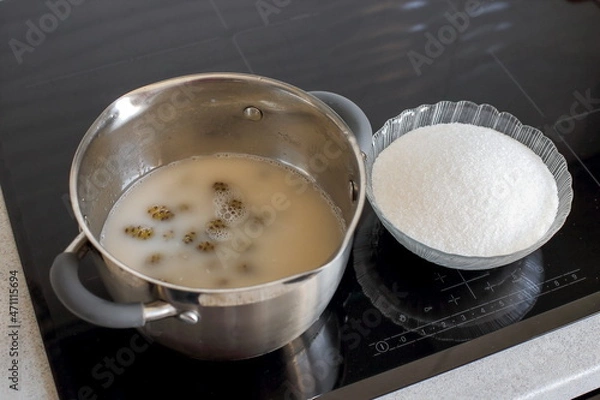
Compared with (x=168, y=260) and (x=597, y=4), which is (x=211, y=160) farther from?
(x=597, y=4)

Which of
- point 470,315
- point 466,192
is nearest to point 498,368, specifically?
point 470,315

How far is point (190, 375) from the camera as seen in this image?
79 cm

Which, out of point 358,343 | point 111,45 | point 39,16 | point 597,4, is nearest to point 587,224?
point 358,343

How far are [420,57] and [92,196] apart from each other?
52 centimetres

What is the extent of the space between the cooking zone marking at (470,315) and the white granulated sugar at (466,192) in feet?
Answer: 0.20

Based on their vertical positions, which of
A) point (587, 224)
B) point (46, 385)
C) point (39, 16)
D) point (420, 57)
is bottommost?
point (587, 224)

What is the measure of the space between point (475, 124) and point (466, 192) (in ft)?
0.58

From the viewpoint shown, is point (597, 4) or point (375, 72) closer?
point (375, 72)

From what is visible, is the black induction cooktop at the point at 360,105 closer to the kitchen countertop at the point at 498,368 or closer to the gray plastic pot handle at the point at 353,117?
the kitchen countertop at the point at 498,368

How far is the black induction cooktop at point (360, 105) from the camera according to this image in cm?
80

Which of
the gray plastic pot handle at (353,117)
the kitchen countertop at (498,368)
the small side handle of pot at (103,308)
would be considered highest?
the small side handle of pot at (103,308)

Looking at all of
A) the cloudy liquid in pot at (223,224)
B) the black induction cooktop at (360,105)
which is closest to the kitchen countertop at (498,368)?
the black induction cooktop at (360,105)

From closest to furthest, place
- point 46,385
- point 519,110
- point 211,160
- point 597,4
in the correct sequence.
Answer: point 46,385
point 211,160
point 519,110
point 597,4

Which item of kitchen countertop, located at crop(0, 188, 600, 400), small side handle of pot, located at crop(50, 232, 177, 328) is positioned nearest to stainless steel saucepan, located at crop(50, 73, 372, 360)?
small side handle of pot, located at crop(50, 232, 177, 328)
